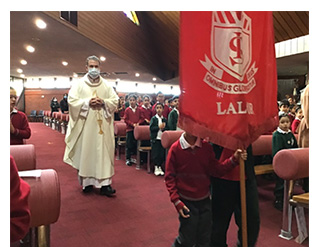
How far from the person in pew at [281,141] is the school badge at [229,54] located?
1.09m

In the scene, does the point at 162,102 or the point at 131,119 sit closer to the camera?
the point at 162,102

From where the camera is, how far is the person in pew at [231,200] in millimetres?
1236

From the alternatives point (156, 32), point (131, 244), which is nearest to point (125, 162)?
point (131, 244)

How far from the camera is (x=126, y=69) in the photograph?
1592 millimetres

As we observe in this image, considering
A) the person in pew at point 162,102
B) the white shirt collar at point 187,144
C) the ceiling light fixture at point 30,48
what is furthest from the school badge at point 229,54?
the ceiling light fixture at point 30,48

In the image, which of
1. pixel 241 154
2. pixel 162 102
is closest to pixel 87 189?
pixel 162 102

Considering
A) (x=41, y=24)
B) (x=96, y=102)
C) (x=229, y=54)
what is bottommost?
(x=96, y=102)

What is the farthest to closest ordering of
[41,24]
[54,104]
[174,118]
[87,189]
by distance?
1. [87,189]
2. [174,118]
3. [54,104]
4. [41,24]

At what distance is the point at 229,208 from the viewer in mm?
1287

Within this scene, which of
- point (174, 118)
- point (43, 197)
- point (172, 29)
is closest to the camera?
point (43, 197)

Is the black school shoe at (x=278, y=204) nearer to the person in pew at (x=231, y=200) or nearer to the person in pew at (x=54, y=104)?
the person in pew at (x=231, y=200)

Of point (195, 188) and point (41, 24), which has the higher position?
point (41, 24)

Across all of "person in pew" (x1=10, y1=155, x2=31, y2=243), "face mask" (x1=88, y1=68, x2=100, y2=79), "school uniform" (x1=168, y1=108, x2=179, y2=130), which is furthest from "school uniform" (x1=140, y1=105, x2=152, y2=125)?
"person in pew" (x1=10, y1=155, x2=31, y2=243)

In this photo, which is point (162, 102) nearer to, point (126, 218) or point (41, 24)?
point (126, 218)
